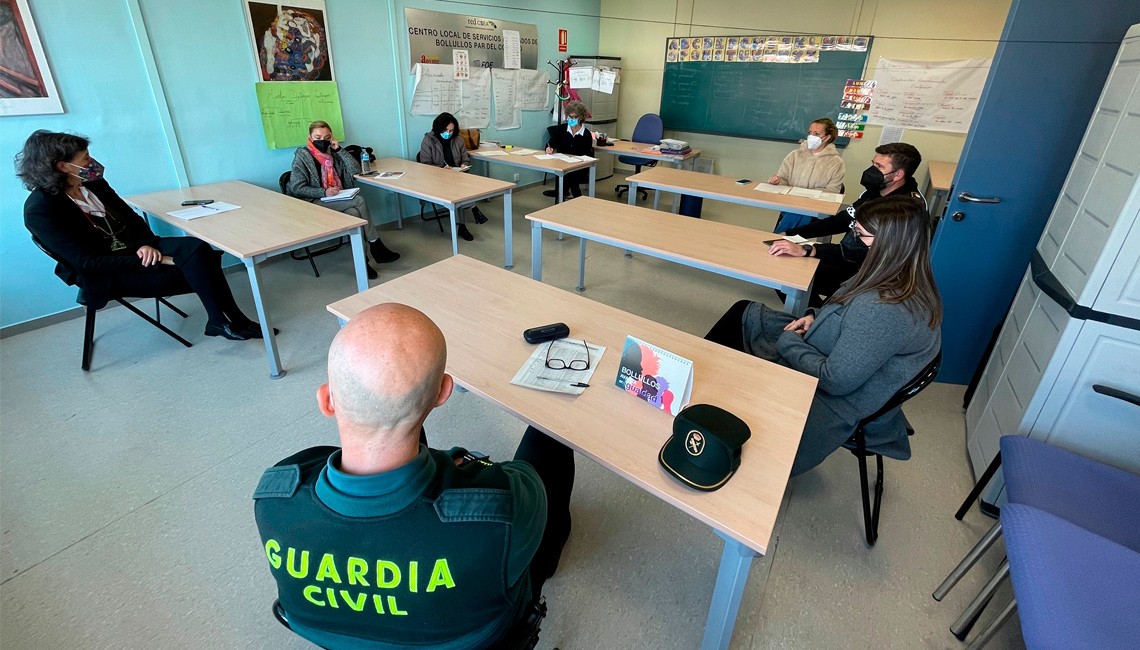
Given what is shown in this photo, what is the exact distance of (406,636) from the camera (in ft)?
2.73

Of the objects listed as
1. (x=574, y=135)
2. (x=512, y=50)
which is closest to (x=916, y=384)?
(x=574, y=135)

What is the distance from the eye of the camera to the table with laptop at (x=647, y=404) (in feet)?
3.57

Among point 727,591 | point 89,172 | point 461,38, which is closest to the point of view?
point 727,591

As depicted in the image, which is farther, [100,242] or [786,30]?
[786,30]

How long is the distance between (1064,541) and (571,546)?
51.0 inches

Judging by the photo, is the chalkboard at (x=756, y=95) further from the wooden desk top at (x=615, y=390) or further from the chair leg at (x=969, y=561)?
the chair leg at (x=969, y=561)

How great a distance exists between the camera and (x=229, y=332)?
2.86 meters

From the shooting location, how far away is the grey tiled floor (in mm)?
1489

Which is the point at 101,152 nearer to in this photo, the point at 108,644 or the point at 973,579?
the point at 108,644

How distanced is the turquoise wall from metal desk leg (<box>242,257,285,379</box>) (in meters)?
1.51

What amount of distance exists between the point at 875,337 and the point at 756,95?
17.5 ft

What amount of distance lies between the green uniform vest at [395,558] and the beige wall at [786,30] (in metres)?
6.16

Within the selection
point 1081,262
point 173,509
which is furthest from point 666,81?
point 173,509

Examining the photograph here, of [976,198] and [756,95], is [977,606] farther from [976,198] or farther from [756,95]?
[756,95]
